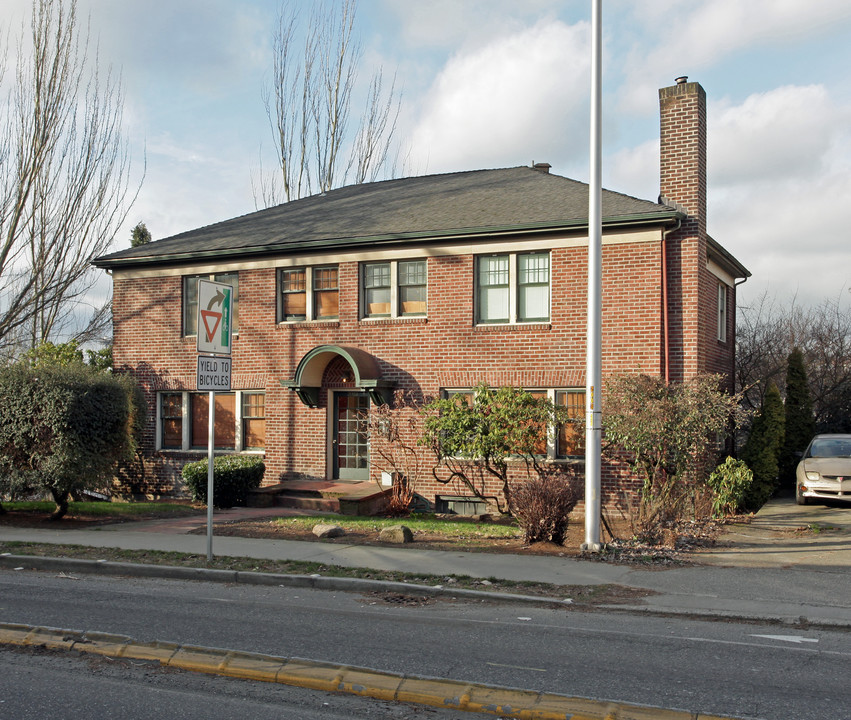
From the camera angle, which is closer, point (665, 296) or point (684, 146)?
point (665, 296)

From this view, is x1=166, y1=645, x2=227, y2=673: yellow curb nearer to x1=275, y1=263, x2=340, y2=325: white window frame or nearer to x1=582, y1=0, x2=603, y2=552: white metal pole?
x1=582, y1=0, x2=603, y2=552: white metal pole

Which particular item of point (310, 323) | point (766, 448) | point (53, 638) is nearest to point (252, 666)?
point (53, 638)

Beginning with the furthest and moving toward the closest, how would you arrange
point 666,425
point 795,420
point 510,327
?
point 795,420 < point 510,327 < point 666,425

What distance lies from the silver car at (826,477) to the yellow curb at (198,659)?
14.0m

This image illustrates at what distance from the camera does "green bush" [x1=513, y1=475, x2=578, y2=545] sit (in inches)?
471

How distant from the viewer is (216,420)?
794 inches

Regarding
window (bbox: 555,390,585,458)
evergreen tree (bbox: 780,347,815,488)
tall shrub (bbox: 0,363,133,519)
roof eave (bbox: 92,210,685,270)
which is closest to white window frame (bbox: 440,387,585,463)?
window (bbox: 555,390,585,458)

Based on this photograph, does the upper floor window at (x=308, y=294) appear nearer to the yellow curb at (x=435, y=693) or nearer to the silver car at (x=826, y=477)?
the silver car at (x=826, y=477)

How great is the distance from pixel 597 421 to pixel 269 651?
587cm

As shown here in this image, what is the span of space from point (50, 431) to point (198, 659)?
10.1 metres

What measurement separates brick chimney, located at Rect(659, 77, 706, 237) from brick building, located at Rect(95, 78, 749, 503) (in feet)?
0.10

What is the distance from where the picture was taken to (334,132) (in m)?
40.2

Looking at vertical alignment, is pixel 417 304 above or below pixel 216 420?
above

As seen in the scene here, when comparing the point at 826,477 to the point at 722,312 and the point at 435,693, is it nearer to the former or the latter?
the point at 722,312
